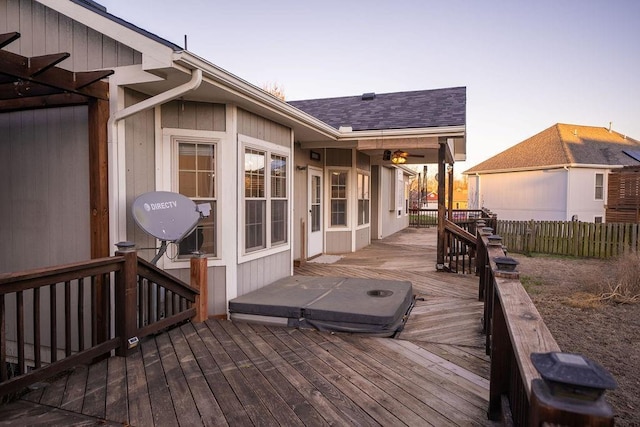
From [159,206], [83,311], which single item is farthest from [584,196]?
[83,311]

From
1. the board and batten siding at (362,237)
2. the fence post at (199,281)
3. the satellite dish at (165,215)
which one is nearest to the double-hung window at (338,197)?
the board and batten siding at (362,237)

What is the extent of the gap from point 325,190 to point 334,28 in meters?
6.69

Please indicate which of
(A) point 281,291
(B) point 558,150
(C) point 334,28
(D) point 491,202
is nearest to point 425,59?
(C) point 334,28

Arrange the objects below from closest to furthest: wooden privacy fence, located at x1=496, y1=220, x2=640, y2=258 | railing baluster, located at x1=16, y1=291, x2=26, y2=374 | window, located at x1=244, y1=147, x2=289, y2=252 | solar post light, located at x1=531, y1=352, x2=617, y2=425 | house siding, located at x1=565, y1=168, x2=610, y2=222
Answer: solar post light, located at x1=531, y1=352, x2=617, y2=425
railing baluster, located at x1=16, y1=291, x2=26, y2=374
window, located at x1=244, y1=147, x2=289, y2=252
wooden privacy fence, located at x1=496, y1=220, x2=640, y2=258
house siding, located at x1=565, y1=168, x2=610, y2=222

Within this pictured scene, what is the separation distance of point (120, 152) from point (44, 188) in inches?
42.6

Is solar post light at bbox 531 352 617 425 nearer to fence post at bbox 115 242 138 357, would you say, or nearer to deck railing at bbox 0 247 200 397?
deck railing at bbox 0 247 200 397

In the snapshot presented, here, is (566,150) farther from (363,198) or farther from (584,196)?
(363,198)

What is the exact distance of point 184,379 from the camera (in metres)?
2.93

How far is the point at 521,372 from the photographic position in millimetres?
1243

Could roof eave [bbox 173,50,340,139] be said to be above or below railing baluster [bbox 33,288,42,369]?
above

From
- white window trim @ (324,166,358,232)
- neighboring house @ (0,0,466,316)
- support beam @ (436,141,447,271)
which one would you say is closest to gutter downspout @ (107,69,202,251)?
neighboring house @ (0,0,466,316)

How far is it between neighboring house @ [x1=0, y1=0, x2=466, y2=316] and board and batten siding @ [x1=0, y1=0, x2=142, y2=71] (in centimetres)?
1

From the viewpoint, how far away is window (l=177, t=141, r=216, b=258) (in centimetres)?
450

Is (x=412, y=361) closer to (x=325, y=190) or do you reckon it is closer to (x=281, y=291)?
(x=281, y=291)
